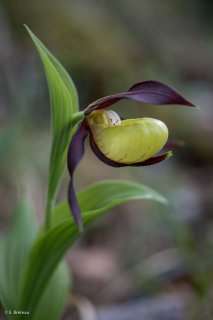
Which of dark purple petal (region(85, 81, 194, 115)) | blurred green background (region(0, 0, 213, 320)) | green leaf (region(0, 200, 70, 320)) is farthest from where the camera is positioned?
blurred green background (region(0, 0, 213, 320))

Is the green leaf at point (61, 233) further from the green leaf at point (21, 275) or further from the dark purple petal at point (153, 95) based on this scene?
the dark purple petal at point (153, 95)

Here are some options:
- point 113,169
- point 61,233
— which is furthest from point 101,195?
point 113,169

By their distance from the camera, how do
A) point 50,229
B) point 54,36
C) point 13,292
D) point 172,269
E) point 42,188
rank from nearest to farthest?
point 50,229 < point 13,292 < point 172,269 < point 42,188 < point 54,36

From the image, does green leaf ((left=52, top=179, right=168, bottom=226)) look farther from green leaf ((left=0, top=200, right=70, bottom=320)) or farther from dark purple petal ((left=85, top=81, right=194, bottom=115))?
dark purple petal ((left=85, top=81, right=194, bottom=115))

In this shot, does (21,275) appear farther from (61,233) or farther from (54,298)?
(61,233)

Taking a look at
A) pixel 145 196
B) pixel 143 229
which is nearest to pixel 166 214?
pixel 143 229

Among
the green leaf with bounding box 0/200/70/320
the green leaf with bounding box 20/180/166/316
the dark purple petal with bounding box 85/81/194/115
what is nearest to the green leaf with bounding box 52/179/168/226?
the green leaf with bounding box 20/180/166/316

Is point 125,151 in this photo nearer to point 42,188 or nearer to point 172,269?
point 172,269

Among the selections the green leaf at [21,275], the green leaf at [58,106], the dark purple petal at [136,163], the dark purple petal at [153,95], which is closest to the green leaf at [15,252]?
the green leaf at [21,275]
